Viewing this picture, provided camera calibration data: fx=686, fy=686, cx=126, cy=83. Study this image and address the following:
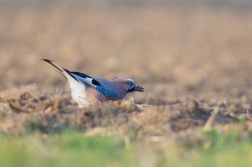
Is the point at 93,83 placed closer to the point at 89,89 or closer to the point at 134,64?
the point at 89,89

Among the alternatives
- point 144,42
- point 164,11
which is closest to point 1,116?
point 144,42

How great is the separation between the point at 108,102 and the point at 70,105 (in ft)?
1.47

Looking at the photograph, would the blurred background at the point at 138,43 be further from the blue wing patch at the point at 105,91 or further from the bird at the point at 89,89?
the blue wing patch at the point at 105,91

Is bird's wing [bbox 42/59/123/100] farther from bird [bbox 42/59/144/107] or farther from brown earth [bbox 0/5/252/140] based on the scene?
brown earth [bbox 0/5/252/140]

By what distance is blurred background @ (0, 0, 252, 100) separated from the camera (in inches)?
524

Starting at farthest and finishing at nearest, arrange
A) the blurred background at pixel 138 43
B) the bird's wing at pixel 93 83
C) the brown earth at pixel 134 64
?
1. the blurred background at pixel 138 43
2. the bird's wing at pixel 93 83
3. the brown earth at pixel 134 64

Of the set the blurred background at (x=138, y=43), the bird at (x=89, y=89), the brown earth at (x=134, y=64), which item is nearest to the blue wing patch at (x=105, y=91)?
the bird at (x=89, y=89)

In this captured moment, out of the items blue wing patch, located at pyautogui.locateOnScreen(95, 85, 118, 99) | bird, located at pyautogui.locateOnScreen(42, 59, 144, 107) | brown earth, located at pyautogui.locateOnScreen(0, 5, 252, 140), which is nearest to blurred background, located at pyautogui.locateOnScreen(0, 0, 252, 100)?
brown earth, located at pyautogui.locateOnScreen(0, 5, 252, 140)

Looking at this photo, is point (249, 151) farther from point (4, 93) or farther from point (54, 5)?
point (54, 5)

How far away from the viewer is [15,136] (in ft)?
19.4

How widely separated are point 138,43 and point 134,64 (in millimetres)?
3708

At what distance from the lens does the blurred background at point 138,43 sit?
13.3m

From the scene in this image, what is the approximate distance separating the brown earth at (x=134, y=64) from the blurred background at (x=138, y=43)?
3 centimetres

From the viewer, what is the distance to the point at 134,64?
50.8ft
